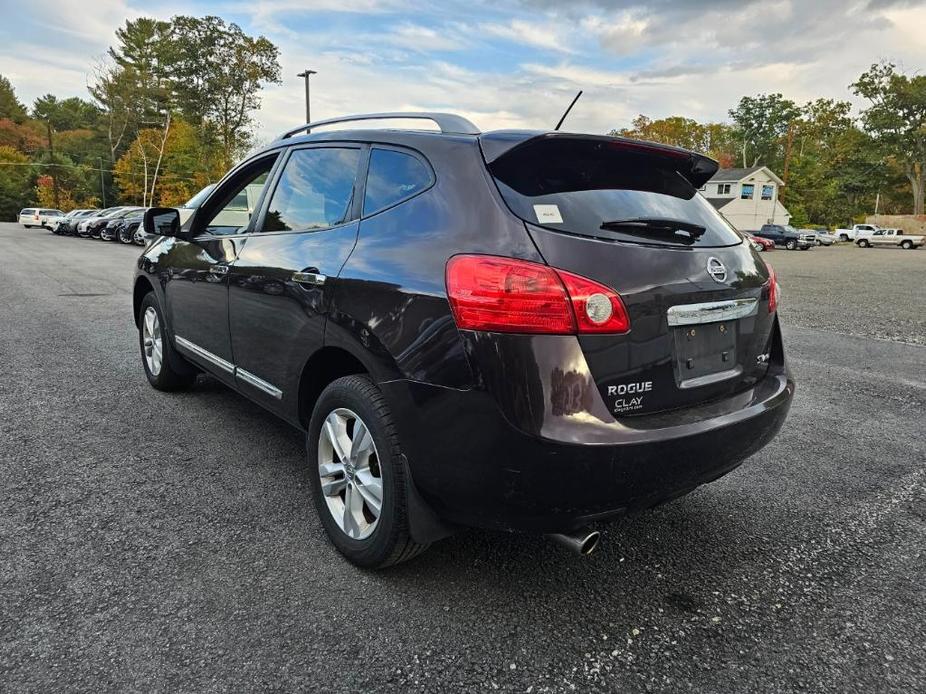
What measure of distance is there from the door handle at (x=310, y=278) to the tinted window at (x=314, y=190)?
0.83ft

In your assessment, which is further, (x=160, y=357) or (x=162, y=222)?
(x=160, y=357)

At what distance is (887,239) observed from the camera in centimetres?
5259

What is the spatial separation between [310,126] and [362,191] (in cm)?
101

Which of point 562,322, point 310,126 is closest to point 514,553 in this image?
point 562,322

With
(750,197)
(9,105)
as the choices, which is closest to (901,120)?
(750,197)

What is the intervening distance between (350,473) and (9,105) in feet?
379

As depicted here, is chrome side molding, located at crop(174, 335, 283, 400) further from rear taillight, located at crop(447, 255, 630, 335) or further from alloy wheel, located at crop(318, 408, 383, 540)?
rear taillight, located at crop(447, 255, 630, 335)

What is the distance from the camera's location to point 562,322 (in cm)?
208

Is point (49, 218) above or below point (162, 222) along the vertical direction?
above

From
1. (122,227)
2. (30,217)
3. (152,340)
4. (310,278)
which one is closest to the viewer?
(310,278)

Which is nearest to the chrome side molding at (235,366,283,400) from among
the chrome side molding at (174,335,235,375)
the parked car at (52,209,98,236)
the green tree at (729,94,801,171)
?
the chrome side molding at (174,335,235,375)

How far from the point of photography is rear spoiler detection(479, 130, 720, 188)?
2.39 m

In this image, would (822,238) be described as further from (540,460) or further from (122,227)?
(540,460)

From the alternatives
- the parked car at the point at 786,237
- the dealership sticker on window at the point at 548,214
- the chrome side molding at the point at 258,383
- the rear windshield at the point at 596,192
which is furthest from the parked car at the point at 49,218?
the parked car at the point at 786,237
